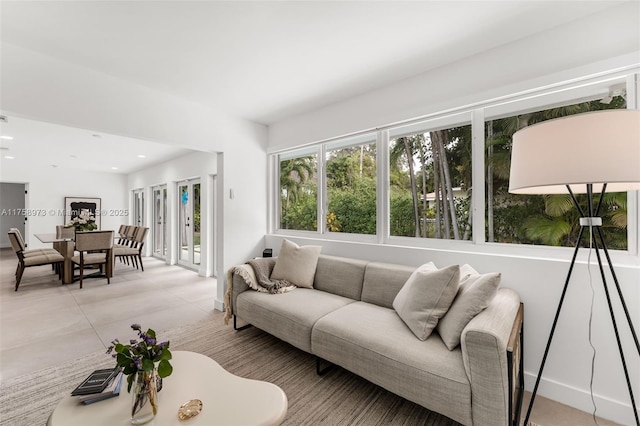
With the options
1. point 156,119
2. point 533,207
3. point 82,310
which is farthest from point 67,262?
point 533,207

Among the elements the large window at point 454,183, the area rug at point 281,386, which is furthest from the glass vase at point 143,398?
the large window at point 454,183

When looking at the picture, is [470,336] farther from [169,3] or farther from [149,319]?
[149,319]

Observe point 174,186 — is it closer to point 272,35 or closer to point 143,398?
point 272,35

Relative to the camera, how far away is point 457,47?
2.26m

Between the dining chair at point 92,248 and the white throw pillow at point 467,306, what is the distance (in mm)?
5638

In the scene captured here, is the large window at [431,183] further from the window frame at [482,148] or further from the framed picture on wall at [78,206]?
the framed picture on wall at [78,206]

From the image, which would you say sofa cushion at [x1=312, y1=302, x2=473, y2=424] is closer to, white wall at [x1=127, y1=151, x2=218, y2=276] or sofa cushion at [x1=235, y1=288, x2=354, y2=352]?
sofa cushion at [x1=235, y1=288, x2=354, y2=352]

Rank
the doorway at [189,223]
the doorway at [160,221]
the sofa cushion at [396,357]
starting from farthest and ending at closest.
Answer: the doorway at [160,221] → the doorway at [189,223] → the sofa cushion at [396,357]

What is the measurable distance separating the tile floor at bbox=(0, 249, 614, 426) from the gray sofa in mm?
A: 694

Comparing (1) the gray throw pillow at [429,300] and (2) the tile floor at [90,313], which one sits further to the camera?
(2) the tile floor at [90,313]

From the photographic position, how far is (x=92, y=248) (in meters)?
4.78

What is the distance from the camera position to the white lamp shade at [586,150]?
1192mm

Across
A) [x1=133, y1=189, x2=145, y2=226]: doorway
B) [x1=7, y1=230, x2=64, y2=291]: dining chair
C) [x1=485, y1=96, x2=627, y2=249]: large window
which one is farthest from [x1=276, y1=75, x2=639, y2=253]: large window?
[x1=133, y1=189, x2=145, y2=226]: doorway

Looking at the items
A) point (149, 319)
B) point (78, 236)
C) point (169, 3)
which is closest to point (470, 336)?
point (169, 3)
